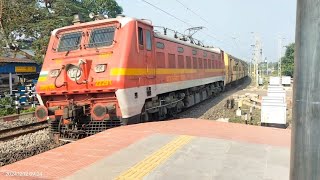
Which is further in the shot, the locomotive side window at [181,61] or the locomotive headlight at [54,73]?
the locomotive side window at [181,61]

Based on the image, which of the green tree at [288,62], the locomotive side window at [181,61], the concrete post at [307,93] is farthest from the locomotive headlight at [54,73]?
the green tree at [288,62]

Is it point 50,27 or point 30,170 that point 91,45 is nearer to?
point 30,170

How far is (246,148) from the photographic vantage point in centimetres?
577

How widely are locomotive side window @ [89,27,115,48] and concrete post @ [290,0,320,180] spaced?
23.8 feet

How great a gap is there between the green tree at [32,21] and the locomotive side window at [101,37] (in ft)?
46.7

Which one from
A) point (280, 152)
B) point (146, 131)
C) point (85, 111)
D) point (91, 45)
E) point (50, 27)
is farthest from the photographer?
point (50, 27)

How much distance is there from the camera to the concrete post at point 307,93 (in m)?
1.98

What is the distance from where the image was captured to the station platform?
441cm

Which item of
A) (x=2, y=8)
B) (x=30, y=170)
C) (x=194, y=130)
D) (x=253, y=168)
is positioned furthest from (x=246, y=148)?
(x=2, y=8)

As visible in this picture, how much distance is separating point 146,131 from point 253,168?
3.01 metres

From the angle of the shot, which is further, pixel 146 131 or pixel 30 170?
pixel 146 131

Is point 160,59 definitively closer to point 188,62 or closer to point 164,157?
point 188,62

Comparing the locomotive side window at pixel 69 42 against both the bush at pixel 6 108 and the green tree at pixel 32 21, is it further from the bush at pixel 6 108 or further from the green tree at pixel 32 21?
the green tree at pixel 32 21

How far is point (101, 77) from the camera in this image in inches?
331
